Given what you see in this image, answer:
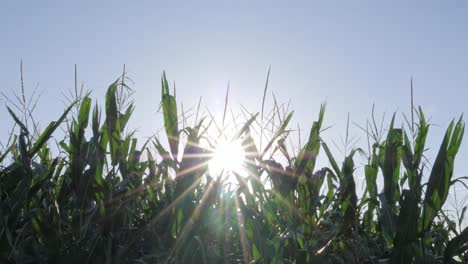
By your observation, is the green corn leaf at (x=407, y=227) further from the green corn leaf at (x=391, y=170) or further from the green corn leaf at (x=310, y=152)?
the green corn leaf at (x=310, y=152)

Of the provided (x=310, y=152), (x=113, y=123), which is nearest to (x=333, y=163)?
(x=310, y=152)

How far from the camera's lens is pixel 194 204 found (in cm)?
272

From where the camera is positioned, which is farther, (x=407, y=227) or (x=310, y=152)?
(x=310, y=152)

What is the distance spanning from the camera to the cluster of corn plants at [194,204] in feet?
8.64

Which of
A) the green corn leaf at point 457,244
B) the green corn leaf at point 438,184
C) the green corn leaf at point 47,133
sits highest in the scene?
the green corn leaf at point 47,133

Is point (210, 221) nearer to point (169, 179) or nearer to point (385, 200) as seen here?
point (169, 179)

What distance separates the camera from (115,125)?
9.25 ft

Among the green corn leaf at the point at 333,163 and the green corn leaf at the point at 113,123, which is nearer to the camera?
the green corn leaf at the point at 113,123

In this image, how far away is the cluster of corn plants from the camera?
8.64 ft

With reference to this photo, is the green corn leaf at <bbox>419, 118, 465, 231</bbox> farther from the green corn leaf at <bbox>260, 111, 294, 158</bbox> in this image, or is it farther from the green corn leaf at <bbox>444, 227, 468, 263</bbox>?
the green corn leaf at <bbox>260, 111, 294, 158</bbox>

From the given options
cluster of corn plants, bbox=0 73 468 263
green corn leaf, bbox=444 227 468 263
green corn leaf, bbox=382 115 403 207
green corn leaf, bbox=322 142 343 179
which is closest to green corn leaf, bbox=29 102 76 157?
cluster of corn plants, bbox=0 73 468 263

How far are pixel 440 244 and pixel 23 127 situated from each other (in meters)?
2.54

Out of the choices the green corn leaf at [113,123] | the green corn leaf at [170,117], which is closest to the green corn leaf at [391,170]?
the green corn leaf at [170,117]

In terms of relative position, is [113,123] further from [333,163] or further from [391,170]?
[391,170]
